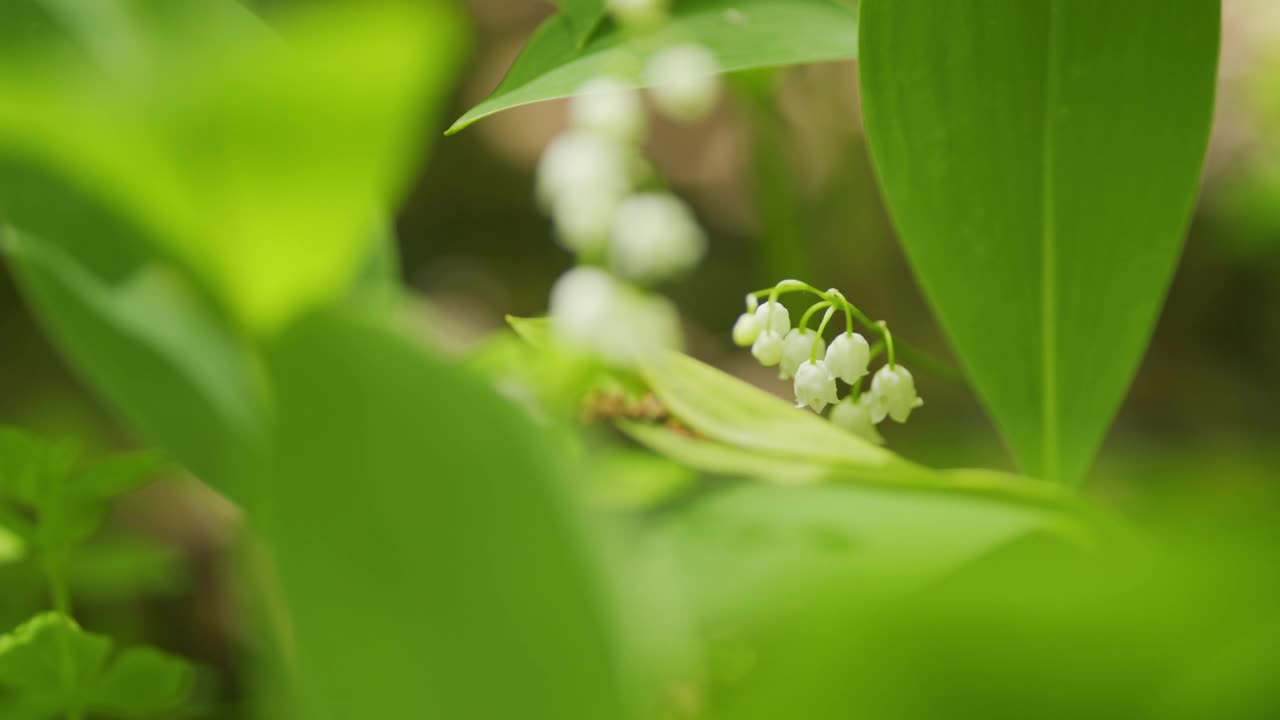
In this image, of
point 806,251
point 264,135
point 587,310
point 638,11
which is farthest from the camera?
point 806,251

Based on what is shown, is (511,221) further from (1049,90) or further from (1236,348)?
(1049,90)

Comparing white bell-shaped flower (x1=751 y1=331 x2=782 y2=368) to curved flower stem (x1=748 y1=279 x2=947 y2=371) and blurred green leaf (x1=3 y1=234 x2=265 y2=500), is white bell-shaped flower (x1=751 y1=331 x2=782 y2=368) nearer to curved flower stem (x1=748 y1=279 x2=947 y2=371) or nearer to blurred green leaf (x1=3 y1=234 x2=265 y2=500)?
curved flower stem (x1=748 y1=279 x2=947 y2=371)

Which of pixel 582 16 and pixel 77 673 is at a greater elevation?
pixel 582 16

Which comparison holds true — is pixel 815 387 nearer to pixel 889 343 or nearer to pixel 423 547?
pixel 889 343

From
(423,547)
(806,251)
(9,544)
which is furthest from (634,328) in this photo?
(806,251)

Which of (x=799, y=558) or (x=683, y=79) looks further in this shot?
(x=683, y=79)

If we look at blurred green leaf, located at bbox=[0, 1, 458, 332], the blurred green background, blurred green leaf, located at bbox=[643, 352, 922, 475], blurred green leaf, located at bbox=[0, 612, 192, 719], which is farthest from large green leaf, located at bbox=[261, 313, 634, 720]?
Answer: the blurred green background

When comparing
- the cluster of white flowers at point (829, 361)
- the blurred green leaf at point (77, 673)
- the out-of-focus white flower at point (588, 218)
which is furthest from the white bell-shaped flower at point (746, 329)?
the blurred green leaf at point (77, 673)
